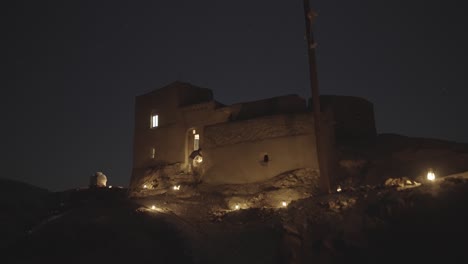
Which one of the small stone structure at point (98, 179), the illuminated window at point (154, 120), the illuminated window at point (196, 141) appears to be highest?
the illuminated window at point (154, 120)

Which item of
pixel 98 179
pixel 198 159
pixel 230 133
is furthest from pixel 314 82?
pixel 98 179

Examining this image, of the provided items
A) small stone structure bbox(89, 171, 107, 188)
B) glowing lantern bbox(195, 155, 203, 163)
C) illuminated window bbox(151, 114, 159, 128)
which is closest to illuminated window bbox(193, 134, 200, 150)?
glowing lantern bbox(195, 155, 203, 163)

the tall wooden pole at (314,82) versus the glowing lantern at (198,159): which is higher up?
the tall wooden pole at (314,82)

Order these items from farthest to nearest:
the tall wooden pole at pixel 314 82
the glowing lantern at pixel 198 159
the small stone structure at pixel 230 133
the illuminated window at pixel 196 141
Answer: the illuminated window at pixel 196 141
the glowing lantern at pixel 198 159
the small stone structure at pixel 230 133
the tall wooden pole at pixel 314 82

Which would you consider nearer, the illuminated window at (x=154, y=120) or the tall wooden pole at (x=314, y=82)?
the tall wooden pole at (x=314, y=82)

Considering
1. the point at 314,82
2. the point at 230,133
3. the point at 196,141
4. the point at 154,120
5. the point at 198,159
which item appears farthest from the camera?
the point at 154,120

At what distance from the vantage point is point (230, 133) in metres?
28.0

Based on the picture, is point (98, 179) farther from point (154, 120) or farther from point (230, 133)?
point (230, 133)

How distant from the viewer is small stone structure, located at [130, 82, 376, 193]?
2623 centimetres

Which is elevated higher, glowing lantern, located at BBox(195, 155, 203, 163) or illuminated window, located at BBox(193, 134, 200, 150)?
illuminated window, located at BBox(193, 134, 200, 150)

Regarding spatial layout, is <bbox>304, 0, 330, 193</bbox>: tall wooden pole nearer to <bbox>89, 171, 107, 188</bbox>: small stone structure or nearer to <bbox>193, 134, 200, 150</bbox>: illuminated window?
<bbox>193, 134, 200, 150</bbox>: illuminated window

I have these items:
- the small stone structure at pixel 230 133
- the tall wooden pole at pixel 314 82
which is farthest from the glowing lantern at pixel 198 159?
the tall wooden pole at pixel 314 82

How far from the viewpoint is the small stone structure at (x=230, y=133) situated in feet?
86.1

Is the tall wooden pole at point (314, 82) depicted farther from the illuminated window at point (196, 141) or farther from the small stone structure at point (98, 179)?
the small stone structure at point (98, 179)
